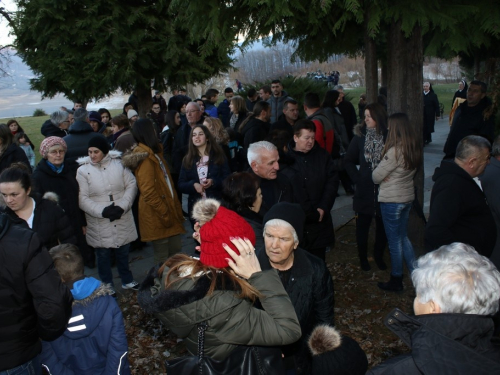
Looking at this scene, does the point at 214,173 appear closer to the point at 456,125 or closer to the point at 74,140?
the point at 74,140

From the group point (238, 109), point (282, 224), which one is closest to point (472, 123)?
point (238, 109)

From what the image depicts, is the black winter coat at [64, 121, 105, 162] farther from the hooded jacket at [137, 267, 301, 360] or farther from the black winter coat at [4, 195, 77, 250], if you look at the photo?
the hooded jacket at [137, 267, 301, 360]

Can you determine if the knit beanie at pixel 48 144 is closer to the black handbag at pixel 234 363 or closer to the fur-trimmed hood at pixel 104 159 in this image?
the fur-trimmed hood at pixel 104 159

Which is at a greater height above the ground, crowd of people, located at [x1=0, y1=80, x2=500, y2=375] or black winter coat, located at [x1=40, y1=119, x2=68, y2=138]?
black winter coat, located at [x1=40, y1=119, x2=68, y2=138]

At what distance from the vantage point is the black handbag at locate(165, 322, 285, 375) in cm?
219

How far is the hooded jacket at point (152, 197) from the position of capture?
17.4ft

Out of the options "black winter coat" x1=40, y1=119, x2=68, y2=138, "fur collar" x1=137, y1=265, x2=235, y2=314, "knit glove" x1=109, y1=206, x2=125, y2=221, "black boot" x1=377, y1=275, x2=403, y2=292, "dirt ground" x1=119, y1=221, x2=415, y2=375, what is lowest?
"dirt ground" x1=119, y1=221, x2=415, y2=375

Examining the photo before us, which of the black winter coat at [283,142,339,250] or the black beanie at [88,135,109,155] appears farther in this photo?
the black beanie at [88,135,109,155]

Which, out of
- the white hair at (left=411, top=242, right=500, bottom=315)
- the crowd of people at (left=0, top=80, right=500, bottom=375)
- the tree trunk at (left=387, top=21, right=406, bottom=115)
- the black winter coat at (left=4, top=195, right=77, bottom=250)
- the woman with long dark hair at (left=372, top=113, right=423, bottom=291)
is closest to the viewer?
the white hair at (left=411, top=242, right=500, bottom=315)

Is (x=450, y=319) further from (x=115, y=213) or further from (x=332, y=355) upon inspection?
(x=115, y=213)

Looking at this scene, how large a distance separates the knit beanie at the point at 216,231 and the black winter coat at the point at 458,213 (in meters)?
1.85

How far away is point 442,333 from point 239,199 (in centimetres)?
207

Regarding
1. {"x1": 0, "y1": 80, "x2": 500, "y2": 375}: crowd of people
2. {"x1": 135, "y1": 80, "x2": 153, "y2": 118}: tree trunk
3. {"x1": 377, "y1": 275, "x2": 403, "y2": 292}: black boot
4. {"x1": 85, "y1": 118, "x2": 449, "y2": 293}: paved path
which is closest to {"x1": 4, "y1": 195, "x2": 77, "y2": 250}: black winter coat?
{"x1": 0, "y1": 80, "x2": 500, "y2": 375}: crowd of people

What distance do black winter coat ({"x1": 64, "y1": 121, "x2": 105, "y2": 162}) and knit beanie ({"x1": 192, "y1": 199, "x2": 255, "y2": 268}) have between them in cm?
431
